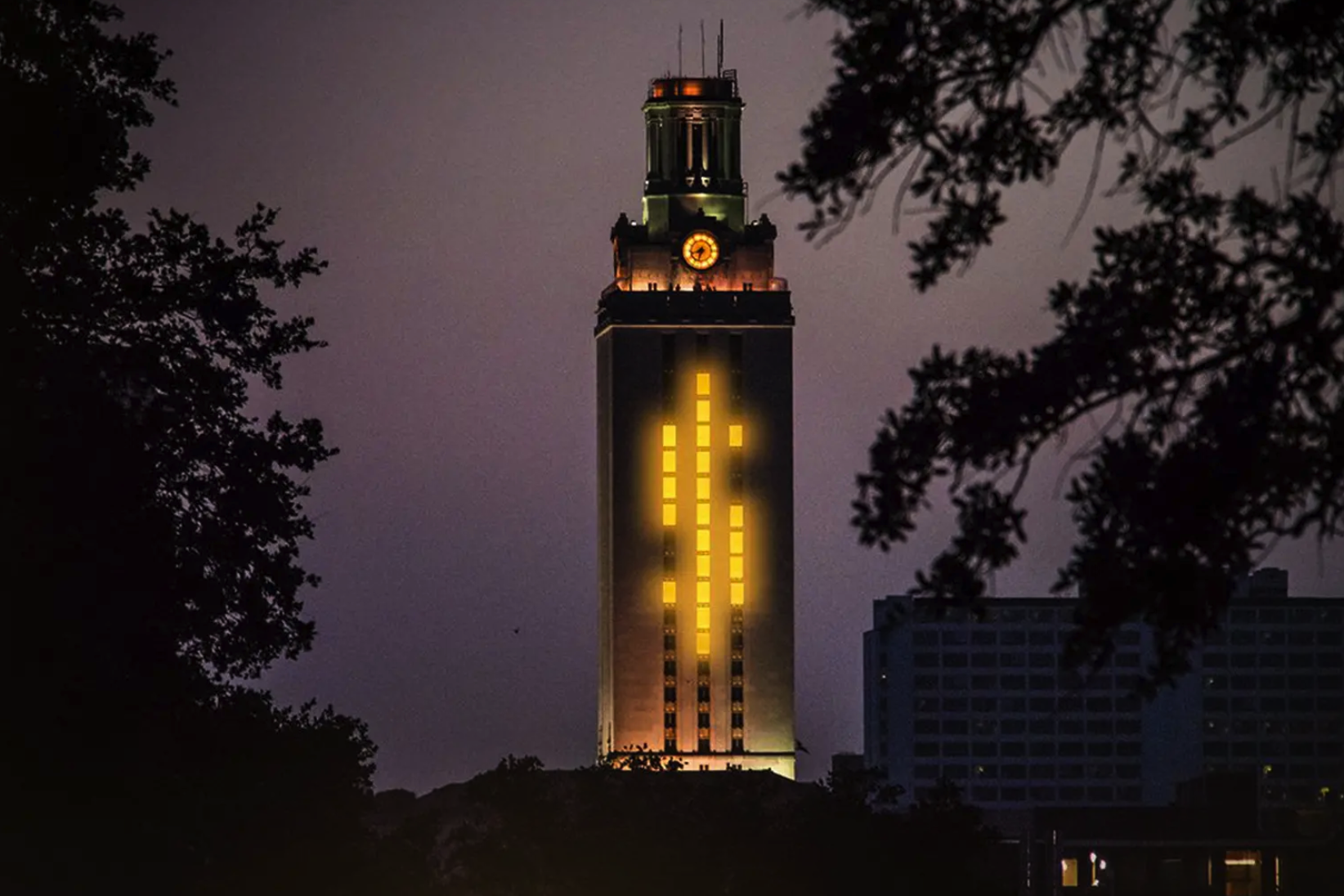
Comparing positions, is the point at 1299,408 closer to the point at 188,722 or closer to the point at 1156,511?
the point at 1156,511

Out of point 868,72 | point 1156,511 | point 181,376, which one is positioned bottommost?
point 1156,511

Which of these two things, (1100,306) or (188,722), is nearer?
(1100,306)

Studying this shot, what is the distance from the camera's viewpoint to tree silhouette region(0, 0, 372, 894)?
38.2 metres

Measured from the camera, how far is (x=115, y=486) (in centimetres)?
3909

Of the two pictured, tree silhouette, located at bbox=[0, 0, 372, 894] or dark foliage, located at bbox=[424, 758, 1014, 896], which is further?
dark foliage, located at bbox=[424, 758, 1014, 896]

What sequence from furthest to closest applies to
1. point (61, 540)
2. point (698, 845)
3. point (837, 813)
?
1. point (698, 845)
2. point (837, 813)
3. point (61, 540)

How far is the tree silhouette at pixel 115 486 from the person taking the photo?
3819cm

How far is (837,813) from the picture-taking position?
14500 cm

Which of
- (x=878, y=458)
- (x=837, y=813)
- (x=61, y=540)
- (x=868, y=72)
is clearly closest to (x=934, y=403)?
(x=878, y=458)

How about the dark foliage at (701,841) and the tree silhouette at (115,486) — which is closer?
the tree silhouette at (115,486)

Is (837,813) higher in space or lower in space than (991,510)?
higher

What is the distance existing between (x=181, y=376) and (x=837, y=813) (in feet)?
344

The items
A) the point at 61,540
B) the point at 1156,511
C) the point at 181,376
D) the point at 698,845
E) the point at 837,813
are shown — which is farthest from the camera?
the point at 698,845

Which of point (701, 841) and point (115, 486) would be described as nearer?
point (115, 486)
